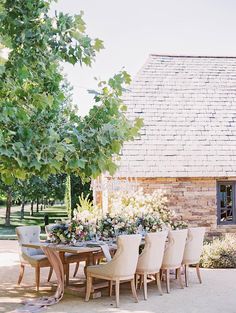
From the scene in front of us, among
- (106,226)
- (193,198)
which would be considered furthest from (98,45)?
(193,198)

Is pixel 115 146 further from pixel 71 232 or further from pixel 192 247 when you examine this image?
pixel 192 247

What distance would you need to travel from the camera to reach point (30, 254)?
38.8ft

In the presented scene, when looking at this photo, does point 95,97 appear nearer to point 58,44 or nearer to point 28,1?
point 58,44

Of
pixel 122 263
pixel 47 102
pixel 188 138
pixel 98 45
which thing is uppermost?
pixel 98 45

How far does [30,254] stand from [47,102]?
6477 millimetres

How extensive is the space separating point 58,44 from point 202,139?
9.61 m

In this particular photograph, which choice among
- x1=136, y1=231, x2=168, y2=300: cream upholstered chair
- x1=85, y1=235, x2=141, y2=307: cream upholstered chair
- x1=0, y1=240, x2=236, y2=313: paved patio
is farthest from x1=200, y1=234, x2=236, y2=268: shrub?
x1=85, y1=235, x2=141, y2=307: cream upholstered chair

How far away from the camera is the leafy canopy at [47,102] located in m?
6.15

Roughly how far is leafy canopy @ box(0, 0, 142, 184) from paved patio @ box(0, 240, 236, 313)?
3.11m

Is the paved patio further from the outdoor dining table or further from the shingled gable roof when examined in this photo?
the shingled gable roof

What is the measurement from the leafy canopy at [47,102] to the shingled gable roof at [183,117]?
7921 millimetres

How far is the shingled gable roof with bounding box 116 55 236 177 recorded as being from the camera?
1529 centimetres

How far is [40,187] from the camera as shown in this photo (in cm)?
2997

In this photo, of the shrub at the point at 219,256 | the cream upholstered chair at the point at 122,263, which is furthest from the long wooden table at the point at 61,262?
the shrub at the point at 219,256
